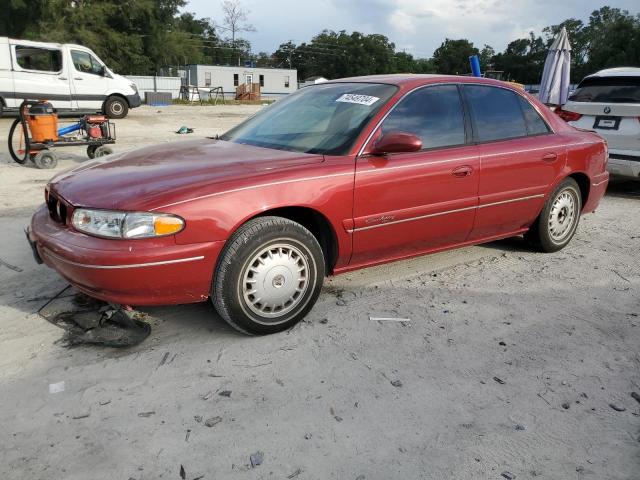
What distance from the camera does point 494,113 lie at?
4324 millimetres

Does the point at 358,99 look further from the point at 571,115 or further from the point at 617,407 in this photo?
the point at 571,115

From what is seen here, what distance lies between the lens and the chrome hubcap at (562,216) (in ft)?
15.7

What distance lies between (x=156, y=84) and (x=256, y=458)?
37.8m

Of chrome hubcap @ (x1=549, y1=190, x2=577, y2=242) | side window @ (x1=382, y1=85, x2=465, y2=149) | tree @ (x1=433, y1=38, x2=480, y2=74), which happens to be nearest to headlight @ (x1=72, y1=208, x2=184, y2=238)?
side window @ (x1=382, y1=85, x2=465, y2=149)

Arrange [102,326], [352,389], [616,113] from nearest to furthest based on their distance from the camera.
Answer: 1. [352,389]
2. [102,326]
3. [616,113]

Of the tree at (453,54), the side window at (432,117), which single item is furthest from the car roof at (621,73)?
the tree at (453,54)

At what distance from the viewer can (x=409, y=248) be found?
12.8 ft

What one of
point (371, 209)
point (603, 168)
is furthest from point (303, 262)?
point (603, 168)

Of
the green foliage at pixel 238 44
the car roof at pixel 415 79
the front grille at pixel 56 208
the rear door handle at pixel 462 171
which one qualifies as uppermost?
the green foliage at pixel 238 44

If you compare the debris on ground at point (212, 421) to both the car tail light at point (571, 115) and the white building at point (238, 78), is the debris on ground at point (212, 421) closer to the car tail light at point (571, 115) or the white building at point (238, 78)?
the car tail light at point (571, 115)

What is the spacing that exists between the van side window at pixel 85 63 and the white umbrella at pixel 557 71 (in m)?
12.4

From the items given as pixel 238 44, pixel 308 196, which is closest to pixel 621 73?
pixel 308 196

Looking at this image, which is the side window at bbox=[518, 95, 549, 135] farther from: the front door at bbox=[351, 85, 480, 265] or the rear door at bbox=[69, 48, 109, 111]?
the rear door at bbox=[69, 48, 109, 111]

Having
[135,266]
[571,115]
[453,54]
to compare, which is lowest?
[135,266]
